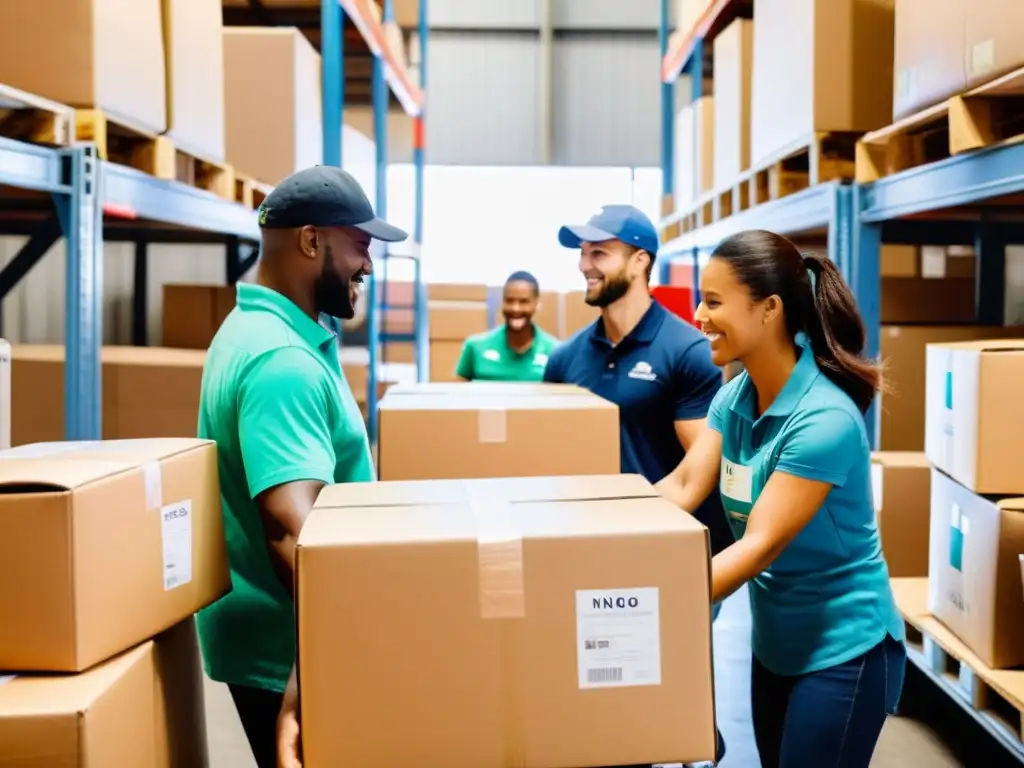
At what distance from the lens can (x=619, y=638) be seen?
1345mm

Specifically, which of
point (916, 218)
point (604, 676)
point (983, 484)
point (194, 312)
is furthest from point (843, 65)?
point (194, 312)

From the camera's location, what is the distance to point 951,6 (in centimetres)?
313

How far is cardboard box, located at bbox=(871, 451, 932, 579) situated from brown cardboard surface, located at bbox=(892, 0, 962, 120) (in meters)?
1.28

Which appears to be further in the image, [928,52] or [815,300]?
[928,52]

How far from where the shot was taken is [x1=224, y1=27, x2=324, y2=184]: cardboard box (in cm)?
565

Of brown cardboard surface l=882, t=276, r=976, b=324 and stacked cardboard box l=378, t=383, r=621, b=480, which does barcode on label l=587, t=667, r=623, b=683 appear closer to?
stacked cardboard box l=378, t=383, r=621, b=480

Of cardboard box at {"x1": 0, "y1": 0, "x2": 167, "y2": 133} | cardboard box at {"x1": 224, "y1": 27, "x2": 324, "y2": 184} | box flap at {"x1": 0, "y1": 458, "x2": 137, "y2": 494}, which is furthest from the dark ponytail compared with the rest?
cardboard box at {"x1": 224, "y1": 27, "x2": 324, "y2": 184}

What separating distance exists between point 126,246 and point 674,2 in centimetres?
776

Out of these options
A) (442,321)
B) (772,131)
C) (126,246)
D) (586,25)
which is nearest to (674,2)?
(586,25)

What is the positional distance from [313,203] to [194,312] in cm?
433

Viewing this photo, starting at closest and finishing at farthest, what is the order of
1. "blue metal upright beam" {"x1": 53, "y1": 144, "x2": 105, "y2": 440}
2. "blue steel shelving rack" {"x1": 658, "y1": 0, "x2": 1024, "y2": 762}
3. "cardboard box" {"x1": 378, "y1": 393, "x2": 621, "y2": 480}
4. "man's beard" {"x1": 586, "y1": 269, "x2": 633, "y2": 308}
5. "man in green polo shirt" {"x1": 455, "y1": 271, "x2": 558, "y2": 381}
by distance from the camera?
"cardboard box" {"x1": 378, "y1": 393, "x2": 621, "y2": 480} → "blue steel shelving rack" {"x1": 658, "y1": 0, "x2": 1024, "y2": 762} → "blue metal upright beam" {"x1": 53, "y1": 144, "x2": 105, "y2": 440} → "man's beard" {"x1": 586, "y1": 269, "x2": 633, "y2": 308} → "man in green polo shirt" {"x1": 455, "y1": 271, "x2": 558, "y2": 381}

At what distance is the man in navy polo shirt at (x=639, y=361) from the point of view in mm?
3129

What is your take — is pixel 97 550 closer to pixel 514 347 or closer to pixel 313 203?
pixel 313 203

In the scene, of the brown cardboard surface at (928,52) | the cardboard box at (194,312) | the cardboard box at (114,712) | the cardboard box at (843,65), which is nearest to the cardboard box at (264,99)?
the cardboard box at (194,312)
